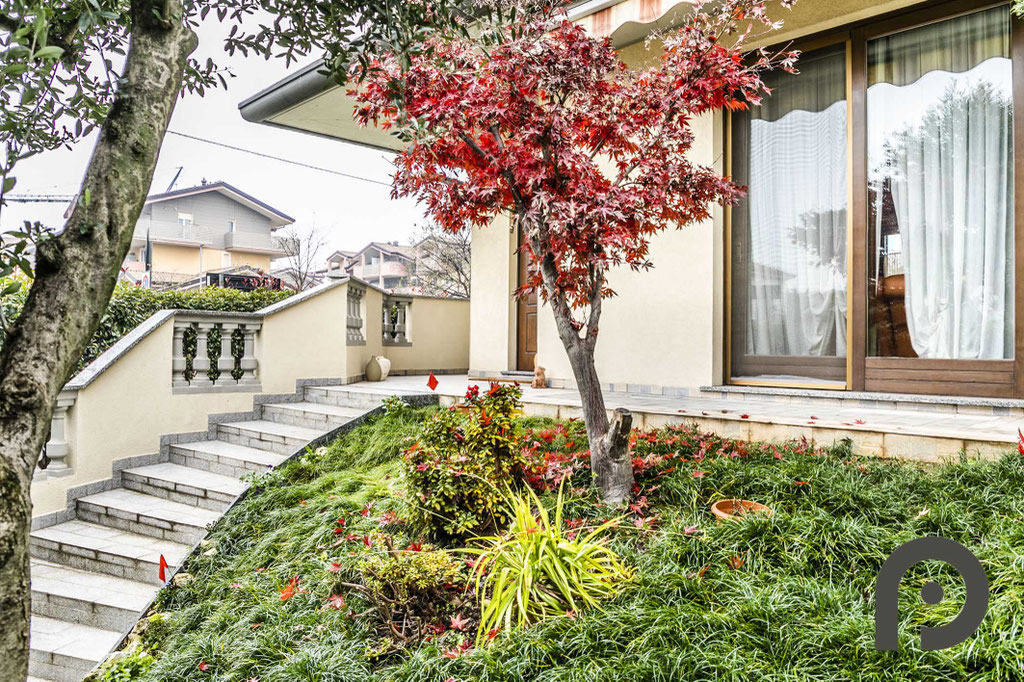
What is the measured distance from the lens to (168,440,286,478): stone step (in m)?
5.80

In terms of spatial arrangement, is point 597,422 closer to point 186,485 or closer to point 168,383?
point 186,485

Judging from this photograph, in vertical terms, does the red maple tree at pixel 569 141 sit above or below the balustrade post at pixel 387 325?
above

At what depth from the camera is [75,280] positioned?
5.74 feet

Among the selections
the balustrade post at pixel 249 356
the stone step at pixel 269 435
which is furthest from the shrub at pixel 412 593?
the balustrade post at pixel 249 356

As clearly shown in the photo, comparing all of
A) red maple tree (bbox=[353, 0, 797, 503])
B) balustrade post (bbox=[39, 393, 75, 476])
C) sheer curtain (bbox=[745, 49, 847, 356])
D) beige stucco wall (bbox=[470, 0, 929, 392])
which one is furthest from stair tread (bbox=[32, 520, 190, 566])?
sheer curtain (bbox=[745, 49, 847, 356])

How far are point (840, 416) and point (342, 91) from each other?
20.5 feet

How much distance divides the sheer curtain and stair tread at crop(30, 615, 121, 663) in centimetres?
567

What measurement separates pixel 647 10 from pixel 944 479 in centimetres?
437

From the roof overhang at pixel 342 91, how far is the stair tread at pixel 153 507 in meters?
3.34

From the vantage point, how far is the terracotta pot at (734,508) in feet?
10.8

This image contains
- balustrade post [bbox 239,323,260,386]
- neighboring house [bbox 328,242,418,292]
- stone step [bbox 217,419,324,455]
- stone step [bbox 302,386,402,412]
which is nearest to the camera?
stone step [bbox 217,419,324,455]

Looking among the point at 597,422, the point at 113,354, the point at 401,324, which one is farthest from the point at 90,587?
the point at 401,324

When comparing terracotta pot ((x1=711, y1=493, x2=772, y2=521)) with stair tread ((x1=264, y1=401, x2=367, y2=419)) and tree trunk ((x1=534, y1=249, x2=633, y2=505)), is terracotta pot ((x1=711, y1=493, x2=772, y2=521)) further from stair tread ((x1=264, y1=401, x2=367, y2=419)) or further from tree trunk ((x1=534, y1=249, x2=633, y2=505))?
stair tread ((x1=264, y1=401, x2=367, y2=419))

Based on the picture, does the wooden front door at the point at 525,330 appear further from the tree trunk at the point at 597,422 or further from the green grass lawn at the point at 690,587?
the tree trunk at the point at 597,422
